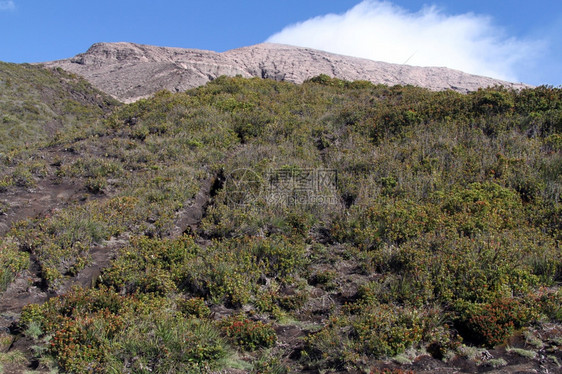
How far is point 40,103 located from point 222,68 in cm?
3392

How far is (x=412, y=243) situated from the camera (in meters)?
8.09

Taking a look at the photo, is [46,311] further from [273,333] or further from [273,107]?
[273,107]

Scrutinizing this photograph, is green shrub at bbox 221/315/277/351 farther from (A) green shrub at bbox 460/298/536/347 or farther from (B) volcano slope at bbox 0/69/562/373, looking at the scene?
(A) green shrub at bbox 460/298/536/347

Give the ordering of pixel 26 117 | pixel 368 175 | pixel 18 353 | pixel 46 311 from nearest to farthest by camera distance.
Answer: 1. pixel 18 353
2. pixel 46 311
3. pixel 368 175
4. pixel 26 117

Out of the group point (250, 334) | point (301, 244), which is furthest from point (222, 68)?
point (250, 334)

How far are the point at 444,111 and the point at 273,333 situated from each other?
12.6 meters

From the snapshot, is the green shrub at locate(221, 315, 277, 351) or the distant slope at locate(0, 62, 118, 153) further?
the distant slope at locate(0, 62, 118, 153)

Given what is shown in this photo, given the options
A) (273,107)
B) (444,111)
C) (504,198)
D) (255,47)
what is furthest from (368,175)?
(255,47)

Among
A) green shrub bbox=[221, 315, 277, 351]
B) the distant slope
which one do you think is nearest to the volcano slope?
green shrub bbox=[221, 315, 277, 351]

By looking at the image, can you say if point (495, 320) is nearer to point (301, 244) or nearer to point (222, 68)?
point (301, 244)

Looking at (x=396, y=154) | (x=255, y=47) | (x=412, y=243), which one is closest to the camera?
(x=412, y=243)

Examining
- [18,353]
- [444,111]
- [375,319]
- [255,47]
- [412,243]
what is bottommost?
[18,353]

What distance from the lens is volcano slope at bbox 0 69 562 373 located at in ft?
18.1

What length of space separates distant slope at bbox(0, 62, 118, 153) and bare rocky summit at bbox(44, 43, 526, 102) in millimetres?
7931
